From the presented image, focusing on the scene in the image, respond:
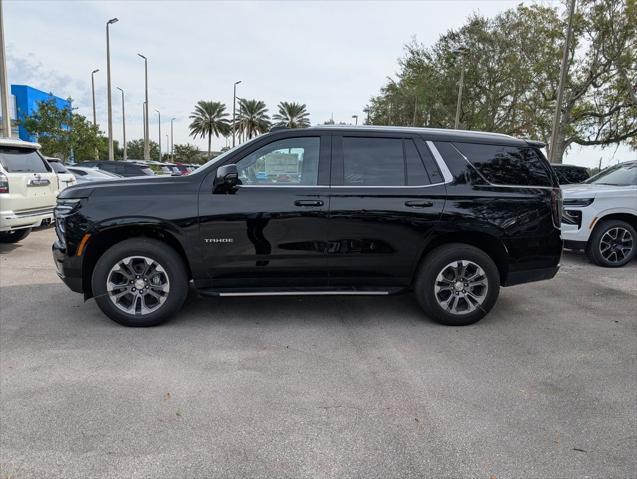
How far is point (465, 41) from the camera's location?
2916cm

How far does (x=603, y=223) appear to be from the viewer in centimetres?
791

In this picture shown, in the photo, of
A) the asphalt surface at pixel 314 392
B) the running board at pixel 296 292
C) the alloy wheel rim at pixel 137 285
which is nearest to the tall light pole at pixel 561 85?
the asphalt surface at pixel 314 392

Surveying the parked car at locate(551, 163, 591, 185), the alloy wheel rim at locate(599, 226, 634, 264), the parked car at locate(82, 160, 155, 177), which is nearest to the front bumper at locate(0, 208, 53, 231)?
the alloy wheel rim at locate(599, 226, 634, 264)

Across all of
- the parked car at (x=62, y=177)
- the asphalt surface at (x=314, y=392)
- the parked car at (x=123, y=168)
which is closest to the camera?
the asphalt surface at (x=314, y=392)

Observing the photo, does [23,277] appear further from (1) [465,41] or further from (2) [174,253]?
(1) [465,41]

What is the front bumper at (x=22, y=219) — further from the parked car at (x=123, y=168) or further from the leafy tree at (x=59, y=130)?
the leafy tree at (x=59, y=130)

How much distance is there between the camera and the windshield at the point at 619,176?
8383mm

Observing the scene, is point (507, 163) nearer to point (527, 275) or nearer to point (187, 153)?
point (527, 275)

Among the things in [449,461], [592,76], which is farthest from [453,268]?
[592,76]

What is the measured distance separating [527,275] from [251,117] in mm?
60713

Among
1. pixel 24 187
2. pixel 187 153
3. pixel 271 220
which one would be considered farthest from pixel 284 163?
pixel 187 153

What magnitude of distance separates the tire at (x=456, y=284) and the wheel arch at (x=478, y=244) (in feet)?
0.19

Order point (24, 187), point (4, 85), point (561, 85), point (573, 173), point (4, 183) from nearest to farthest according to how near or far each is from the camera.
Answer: point (4, 183)
point (24, 187)
point (573, 173)
point (4, 85)
point (561, 85)

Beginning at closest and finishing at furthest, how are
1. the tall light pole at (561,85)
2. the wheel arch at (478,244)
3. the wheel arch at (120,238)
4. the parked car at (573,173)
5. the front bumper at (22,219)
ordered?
the wheel arch at (120,238) → the wheel arch at (478,244) → the front bumper at (22,219) → the parked car at (573,173) → the tall light pole at (561,85)
